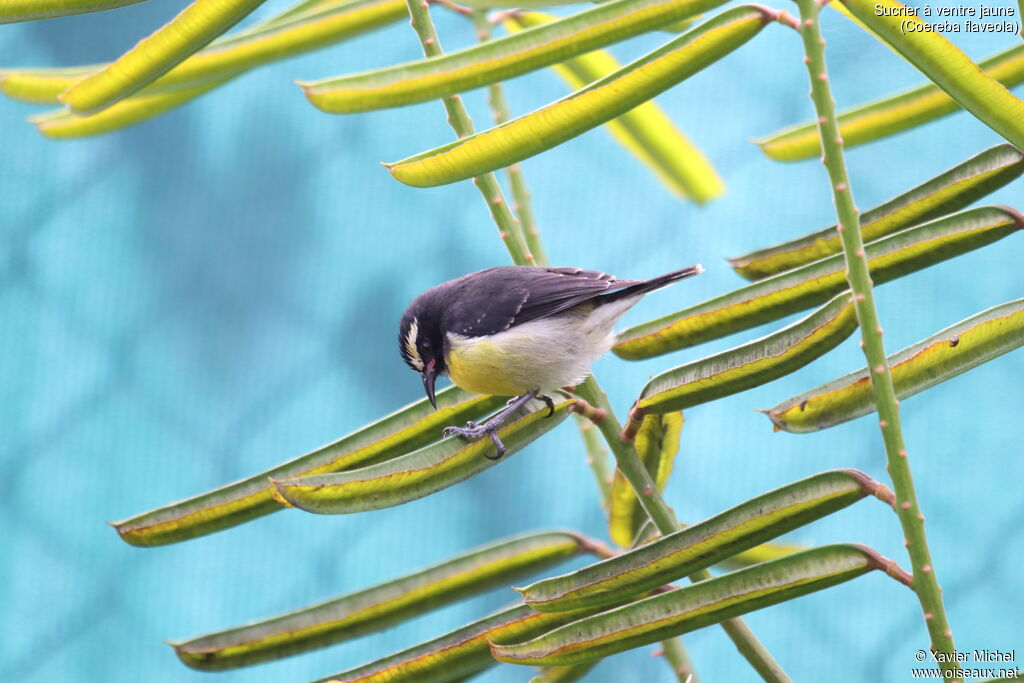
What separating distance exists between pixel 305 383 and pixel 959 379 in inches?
50.4

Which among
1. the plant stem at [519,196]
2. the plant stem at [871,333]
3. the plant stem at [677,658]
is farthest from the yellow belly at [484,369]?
the plant stem at [871,333]

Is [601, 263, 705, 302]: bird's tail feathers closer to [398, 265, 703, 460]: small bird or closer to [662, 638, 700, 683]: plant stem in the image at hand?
[398, 265, 703, 460]: small bird

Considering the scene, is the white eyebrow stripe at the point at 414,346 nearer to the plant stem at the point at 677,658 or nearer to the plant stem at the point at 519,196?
the plant stem at the point at 519,196

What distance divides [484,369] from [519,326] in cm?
8

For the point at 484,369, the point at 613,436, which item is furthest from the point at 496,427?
the point at 484,369

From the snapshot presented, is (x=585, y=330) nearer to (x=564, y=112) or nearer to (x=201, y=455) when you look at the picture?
(x=564, y=112)

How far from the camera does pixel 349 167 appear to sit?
205cm

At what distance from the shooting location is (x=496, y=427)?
87 cm

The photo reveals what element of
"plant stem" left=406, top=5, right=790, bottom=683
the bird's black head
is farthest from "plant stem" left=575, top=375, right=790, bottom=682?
the bird's black head

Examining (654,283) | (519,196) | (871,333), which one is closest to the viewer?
(871,333)

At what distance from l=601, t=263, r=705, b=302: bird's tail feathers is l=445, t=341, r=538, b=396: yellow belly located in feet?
0.53

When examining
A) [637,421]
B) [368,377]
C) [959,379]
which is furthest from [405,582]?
[959,379]

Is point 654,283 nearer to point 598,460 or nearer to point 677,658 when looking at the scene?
point 598,460

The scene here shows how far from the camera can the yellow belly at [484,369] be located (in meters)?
1.12
